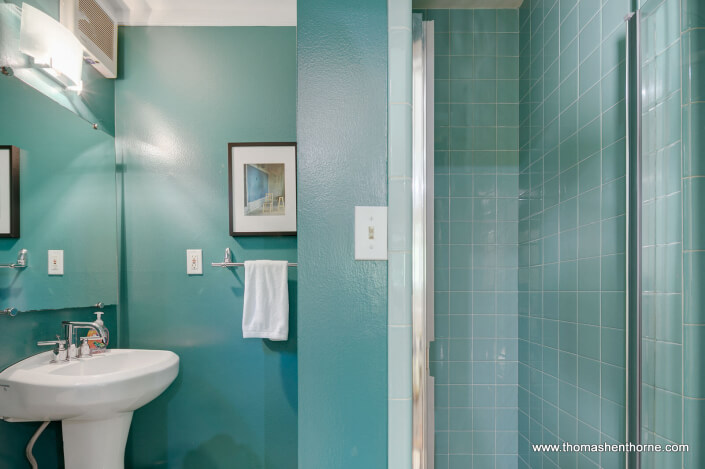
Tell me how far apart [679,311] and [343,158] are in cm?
86

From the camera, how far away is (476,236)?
2.19 meters

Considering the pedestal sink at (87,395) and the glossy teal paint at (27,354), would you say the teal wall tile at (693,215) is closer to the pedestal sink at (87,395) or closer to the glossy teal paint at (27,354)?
the pedestal sink at (87,395)

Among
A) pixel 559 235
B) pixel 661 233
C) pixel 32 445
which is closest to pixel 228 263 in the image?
pixel 32 445

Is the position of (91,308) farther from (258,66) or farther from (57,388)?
(258,66)

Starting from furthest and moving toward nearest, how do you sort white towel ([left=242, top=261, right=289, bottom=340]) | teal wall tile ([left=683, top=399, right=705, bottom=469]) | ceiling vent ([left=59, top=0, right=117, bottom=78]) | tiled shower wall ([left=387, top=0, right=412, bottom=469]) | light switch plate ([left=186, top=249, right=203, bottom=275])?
light switch plate ([left=186, top=249, right=203, bottom=275]) < white towel ([left=242, top=261, right=289, bottom=340]) < ceiling vent ([left=59, top=0, right=117, bottom=78]) < tiled shower wall ([left=387, top=0, right=412, bottom=469]) < teal wall tile ([left=683, top=399, right=705, bottom=469])

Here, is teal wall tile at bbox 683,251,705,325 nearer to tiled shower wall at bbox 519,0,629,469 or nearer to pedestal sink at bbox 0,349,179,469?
tiled shower wall at bbox 519,0,629,469

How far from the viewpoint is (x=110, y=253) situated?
1.99 metres

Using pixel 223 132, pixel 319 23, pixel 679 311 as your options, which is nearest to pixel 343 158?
pixel 319 23

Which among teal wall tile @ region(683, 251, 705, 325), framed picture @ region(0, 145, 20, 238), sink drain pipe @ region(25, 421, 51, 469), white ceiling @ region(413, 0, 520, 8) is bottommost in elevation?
sink drain pipe @ region(25, 421, 51, 469)

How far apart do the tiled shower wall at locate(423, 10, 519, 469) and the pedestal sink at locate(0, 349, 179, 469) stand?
49.7 inches

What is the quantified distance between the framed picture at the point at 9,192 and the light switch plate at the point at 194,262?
0.67 m

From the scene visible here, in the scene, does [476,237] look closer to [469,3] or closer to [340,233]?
[469,3]

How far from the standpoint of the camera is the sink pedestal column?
1.64 m

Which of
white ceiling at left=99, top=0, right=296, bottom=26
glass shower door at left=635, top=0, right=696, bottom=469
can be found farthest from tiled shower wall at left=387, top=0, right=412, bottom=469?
white ceiling at left=99, top=0, right=296, bottom=26
